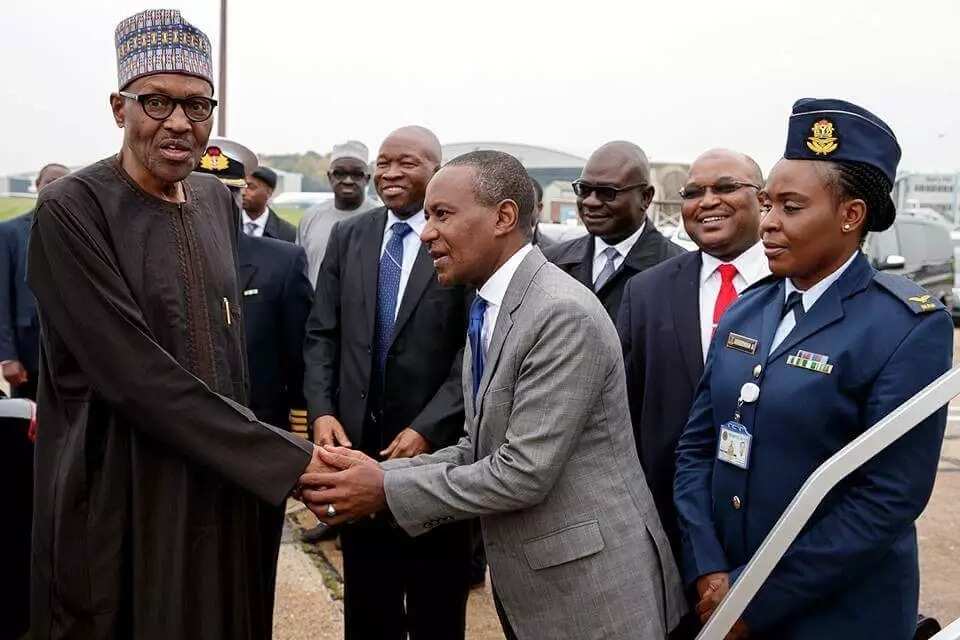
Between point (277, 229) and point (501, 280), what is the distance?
14.5 ft

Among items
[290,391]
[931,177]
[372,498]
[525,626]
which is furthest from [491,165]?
[931,177]

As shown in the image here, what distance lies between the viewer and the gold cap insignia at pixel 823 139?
6.94 ft

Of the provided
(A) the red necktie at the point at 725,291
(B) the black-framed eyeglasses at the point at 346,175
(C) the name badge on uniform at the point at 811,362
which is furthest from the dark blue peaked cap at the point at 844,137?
(B) the black-framed eyeglasses at the point at 346,175

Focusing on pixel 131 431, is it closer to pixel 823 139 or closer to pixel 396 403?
pixel 396 403

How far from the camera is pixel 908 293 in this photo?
208cm

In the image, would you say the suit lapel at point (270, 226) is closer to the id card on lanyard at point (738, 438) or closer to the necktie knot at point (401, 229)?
the necktie knot at point (401, 229)

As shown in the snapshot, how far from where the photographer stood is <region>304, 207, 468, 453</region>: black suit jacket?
10.5 ft

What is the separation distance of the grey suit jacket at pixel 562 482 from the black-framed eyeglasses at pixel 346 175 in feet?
A: 15.5

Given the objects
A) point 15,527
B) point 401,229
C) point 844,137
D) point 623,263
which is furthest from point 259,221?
point 844,137

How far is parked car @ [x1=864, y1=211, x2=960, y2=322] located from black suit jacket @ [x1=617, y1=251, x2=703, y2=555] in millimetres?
12011

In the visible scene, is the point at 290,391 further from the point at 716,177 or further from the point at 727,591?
the point at 727,591

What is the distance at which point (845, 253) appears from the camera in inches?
85.1

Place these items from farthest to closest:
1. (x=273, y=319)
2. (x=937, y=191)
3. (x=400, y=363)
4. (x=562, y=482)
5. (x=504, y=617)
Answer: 1. (x=937, y=191)
2. (x=273, y=319)
3. (x=400, y=363)
4. (x=504, y=617)
5. (x=562, y=482)

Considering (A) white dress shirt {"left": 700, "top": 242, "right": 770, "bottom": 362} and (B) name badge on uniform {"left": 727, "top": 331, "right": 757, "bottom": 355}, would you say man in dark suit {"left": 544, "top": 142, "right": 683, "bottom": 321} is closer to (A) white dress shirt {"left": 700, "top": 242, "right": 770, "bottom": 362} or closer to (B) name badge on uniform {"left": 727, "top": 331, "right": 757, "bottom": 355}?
(A) white dress shirt {"left": 700, "top": 242, "right": 770, "bottom": 362}
